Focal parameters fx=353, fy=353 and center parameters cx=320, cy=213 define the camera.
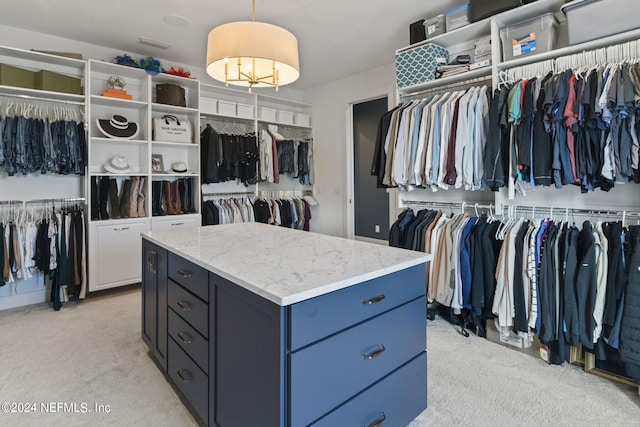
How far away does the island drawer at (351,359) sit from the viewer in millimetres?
1175

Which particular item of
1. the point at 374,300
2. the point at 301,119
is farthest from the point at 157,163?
the point at 374,300

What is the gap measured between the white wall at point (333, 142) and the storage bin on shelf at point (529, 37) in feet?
6.94

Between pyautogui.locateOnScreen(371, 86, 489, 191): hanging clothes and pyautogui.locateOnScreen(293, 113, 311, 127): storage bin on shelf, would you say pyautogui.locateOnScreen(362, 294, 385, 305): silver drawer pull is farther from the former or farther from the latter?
pyautogui.locateOnScreen(293, 113, 311, 127): storage bin on shelf

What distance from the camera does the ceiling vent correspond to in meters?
3.72

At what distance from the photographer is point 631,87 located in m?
1.94

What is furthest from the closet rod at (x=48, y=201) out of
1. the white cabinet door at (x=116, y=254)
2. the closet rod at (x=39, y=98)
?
the closet rod at (x=39, y=98)

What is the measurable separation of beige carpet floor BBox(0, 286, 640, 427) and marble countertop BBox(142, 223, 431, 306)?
85cm

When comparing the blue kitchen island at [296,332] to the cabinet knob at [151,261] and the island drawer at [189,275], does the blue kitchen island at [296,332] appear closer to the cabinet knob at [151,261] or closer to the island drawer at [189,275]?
the island drawer at [189,275]

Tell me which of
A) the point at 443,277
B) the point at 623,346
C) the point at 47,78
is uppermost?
the point at 47,78

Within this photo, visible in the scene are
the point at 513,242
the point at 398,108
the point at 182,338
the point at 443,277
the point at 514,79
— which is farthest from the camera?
the point at 398,108

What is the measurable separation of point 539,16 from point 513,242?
5.28ft

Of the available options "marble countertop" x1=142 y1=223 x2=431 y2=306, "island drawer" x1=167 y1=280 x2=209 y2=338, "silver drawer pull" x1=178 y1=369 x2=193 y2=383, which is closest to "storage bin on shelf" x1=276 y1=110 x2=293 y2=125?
"marble countertop" x1=142 y1=223 x2=431 y2=306

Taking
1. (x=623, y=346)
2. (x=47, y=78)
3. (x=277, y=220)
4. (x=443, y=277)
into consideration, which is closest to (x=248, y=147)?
(x=277, y=220)

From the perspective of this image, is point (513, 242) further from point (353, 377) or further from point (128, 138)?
point (128, 138)
